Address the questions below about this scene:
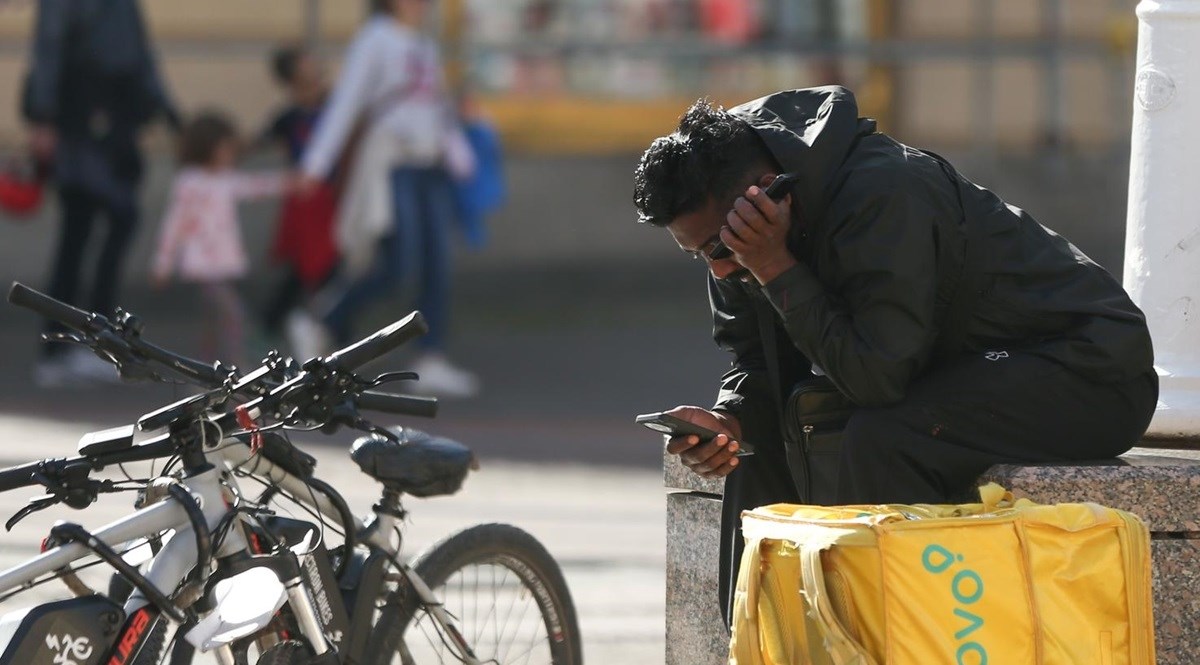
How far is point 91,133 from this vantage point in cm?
977

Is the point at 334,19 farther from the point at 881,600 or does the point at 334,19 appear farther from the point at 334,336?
the point at 881,600

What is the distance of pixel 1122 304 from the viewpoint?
3.67 meters

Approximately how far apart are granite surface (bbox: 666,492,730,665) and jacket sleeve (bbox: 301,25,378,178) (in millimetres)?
5538

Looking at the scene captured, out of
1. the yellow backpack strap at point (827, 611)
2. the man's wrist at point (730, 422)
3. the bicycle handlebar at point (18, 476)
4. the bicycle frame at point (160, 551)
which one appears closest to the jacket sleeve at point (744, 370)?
the man's wrist at point (730, 422)

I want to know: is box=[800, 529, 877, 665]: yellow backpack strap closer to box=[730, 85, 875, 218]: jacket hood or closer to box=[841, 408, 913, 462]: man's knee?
box=[841, 408, 913, 462]: man's knee

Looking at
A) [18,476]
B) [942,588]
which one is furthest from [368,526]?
[942,588]

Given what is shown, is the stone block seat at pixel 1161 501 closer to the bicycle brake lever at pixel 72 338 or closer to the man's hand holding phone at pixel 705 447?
the man's hand holding phone at pixel 705 447

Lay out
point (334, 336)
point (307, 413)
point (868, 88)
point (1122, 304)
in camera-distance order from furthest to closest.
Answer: point (868, 88)
point (334, 336)
point (1122, 304)
point (307, 413)

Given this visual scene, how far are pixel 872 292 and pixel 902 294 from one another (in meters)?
0.05

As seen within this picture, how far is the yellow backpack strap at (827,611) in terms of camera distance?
3.05 metres

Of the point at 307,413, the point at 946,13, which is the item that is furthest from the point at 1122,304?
the point at 946,13

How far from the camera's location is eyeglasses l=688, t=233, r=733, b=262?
3523 millimetres

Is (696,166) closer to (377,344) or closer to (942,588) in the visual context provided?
(377,344)

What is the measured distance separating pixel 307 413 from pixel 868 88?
10935 mm
